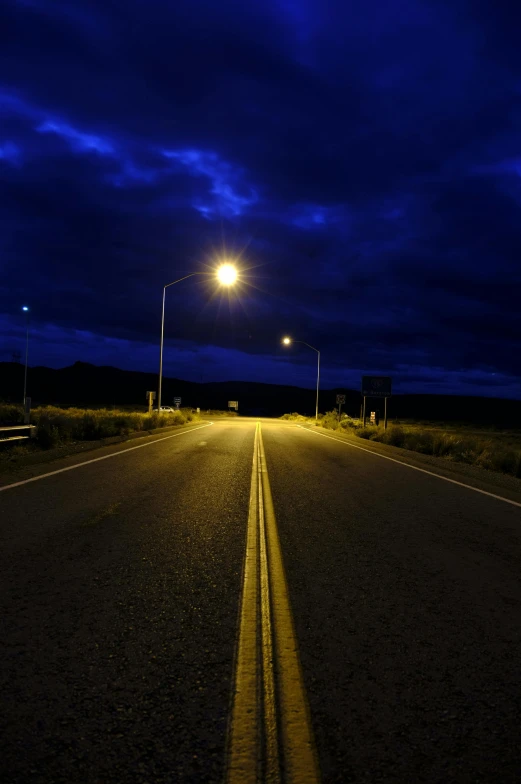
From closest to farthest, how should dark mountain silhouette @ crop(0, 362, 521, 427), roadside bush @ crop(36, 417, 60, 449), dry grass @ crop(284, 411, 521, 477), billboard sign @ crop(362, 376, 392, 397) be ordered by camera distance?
1. dry grass @ crop(284, 411, 521, 477)
2. roadside bush @ crop(36, 417, 60, 449)
3. billboard sign @ crop(362, 376, 392, 397)
4. dark mountain silhouette @ crop(0, 362, 521, 427)

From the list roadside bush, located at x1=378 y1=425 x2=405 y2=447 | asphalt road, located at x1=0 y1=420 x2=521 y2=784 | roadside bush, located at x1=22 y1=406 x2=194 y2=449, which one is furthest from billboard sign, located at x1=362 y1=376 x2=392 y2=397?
asphalt road, located at x1=0 y1=420 x2=521 y2=784

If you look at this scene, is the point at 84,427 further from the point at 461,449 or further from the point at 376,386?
the point at 376,386

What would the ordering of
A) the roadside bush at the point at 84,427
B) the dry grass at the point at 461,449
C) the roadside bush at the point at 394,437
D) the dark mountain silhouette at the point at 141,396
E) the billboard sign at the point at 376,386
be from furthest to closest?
the dark mountain silhouette at the point at 141,396, the billboard sign at the point at 376,386, the roadside bush at the point at 394,437, the roadside bush at the point at 84,427, the dry grass at the point at 461,449

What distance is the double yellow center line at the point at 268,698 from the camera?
279cm

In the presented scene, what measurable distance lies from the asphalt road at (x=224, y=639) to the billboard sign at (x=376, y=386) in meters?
38.9

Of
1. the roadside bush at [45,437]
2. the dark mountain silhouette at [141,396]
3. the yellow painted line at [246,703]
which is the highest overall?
the dark mountain silhouette at [141,396]

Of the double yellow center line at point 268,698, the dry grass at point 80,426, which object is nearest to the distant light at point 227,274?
the dry grass at point 80,426

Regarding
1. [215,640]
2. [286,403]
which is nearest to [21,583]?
[215,640]

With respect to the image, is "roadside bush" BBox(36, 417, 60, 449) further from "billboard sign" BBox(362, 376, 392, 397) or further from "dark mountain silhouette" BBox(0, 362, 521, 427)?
"dark mountain silhouette" BBox(0, 362, 521, 427)

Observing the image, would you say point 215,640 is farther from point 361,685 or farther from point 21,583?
point 21,583

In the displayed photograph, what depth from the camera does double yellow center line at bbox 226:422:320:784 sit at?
2.79 meters

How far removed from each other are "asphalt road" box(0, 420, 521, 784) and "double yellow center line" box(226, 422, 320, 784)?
8 cm

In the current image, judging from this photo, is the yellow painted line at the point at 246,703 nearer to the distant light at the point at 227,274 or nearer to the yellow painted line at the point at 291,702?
the yellow painted line at the point at 291,702

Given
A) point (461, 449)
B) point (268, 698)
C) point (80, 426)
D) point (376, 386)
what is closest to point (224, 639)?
point (268, 698)
